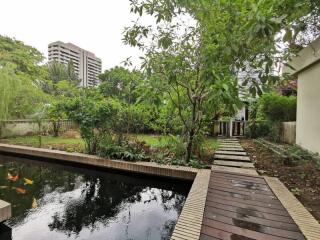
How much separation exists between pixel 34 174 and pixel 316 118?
7.57 metres

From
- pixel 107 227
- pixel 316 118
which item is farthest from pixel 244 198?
pixel 316 118

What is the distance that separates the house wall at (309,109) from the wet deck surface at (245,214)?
323 cm

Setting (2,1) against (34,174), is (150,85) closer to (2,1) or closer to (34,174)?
(34,174)

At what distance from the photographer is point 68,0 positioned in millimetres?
9008

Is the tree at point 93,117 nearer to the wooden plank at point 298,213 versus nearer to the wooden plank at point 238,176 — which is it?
the wooden plank at point 238,176

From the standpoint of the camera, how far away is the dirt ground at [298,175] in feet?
10.6

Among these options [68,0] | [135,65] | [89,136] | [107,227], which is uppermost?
[68,0]

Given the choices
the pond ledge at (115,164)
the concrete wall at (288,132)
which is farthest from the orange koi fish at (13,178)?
the concrete wall at (288,132)

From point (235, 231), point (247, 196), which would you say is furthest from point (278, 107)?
point (235, 231)

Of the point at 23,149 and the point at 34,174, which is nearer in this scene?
the point at 34,174

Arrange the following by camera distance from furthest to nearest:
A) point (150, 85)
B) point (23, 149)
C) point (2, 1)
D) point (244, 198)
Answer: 1. point (2, 1)
2. point (23, 149)
3. point (150, 85)
4. point (244, 198)

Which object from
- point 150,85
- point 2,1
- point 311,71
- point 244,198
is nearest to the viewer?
point 244,198

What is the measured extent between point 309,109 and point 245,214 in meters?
5.12

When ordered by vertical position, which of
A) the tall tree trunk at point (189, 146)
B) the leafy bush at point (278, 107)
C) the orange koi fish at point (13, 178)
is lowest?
the orange koi fish at point (13, 178)
